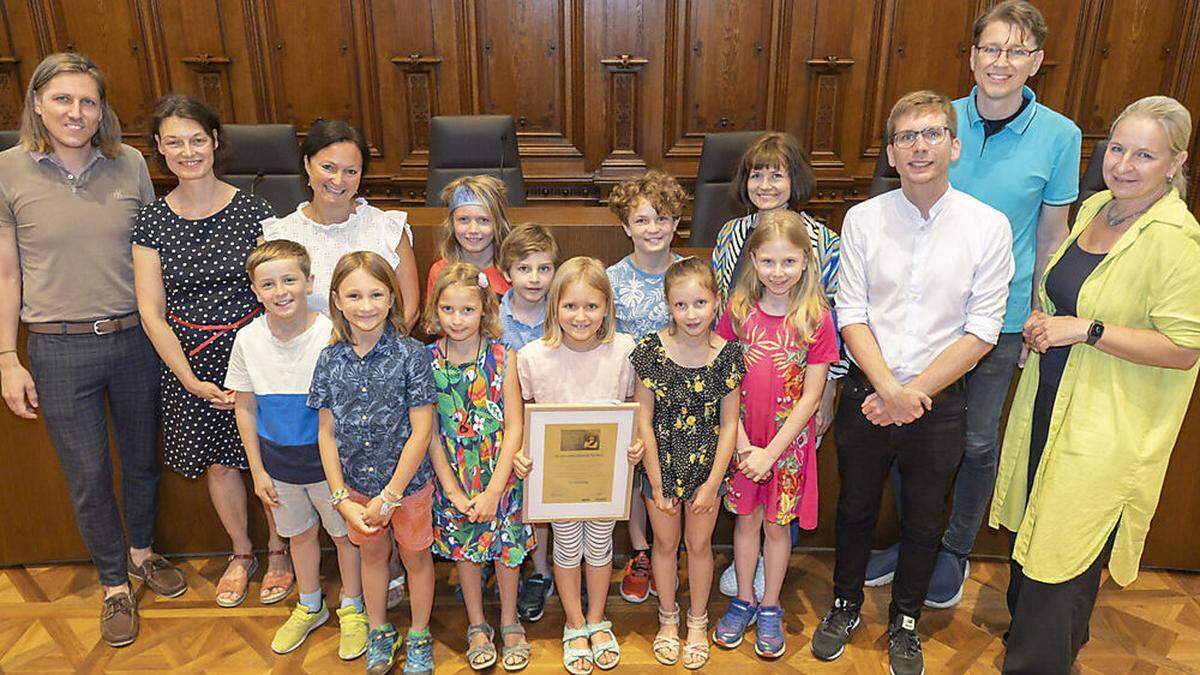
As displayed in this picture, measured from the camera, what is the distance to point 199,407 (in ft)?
7.23

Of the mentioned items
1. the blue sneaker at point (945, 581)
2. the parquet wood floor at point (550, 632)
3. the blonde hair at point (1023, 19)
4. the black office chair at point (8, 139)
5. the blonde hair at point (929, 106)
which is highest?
the blonde hair at point (1023, 19)

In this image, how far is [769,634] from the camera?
7.18 feet

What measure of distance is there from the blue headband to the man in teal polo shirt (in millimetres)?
1283

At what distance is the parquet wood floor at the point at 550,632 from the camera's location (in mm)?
2174

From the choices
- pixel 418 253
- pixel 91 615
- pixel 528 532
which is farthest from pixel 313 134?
pixel 91 615

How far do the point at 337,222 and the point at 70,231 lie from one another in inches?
26.7

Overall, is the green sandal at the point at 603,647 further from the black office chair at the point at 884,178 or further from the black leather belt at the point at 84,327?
the black office chair at the point at 884,178

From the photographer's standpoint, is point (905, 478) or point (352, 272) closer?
point (352, 272)

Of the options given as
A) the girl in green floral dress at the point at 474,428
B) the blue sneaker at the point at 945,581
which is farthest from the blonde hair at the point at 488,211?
the blue sneaker at the point at 945,581

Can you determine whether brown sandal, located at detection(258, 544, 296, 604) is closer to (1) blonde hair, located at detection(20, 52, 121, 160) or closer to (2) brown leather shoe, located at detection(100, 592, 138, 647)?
(2) brown leather shoe, located at detection(100, 592, 138, 647)

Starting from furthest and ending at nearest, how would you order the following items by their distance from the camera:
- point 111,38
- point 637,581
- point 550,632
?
point 111,38 < point 637,581 < point 550,632

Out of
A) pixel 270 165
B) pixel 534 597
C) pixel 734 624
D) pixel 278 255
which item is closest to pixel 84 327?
pixel 278 255

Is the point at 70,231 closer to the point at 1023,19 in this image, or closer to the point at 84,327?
the point at 84,327

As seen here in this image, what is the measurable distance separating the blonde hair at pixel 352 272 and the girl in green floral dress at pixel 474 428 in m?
0.08
